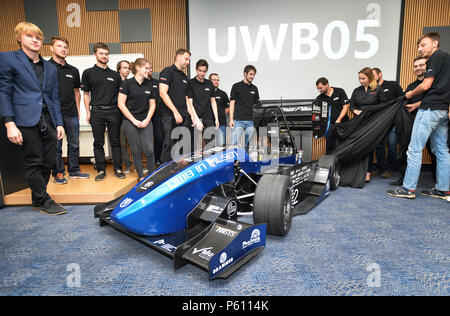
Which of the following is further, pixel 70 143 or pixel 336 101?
pixel 336 101

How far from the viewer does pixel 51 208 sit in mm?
2641

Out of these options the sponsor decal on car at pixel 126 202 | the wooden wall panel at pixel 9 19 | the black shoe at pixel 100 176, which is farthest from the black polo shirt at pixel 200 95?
the wooden wall panel at pixel 9 19

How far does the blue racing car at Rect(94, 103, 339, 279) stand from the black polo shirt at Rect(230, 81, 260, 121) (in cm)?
193

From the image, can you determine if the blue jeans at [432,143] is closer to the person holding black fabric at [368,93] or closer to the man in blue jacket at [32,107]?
the person holding black fabric at [368,93]

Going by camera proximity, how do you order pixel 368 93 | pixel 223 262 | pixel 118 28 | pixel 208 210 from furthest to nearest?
pixel 118 28 → pixel 368 93 → pixel 208 210 → pixel 223 262

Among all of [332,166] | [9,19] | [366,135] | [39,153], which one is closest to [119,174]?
[39,153]

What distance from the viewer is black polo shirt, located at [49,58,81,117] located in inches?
135

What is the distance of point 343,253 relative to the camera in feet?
6.04

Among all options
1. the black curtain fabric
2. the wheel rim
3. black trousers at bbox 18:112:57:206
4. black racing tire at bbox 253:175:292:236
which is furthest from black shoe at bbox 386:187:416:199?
black trousers at bbox 18:112:57:206

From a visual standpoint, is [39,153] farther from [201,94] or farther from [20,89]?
[201,94]

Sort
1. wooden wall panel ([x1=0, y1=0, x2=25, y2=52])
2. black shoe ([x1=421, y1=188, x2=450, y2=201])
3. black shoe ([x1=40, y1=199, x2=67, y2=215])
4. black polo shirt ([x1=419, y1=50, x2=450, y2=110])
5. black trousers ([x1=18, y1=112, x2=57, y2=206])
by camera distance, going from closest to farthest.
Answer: black trousers ([x1=18, y1=112, x2=57, y2=206])
black shoe ([x1=40, y1=199, x2=67, y2=215])
black polo shirt ([x1=419, y1=50, x2=450, y2=110])
black shoe ([x1=421, y1=188, x2=450, y2=201])
wooden wall panel ([x1=0, y1=0, x2=25, y2=52])

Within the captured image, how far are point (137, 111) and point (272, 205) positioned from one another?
223 centimetres

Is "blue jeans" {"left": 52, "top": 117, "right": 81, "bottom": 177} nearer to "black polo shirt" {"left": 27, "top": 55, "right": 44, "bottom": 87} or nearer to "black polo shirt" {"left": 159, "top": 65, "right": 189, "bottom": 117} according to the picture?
"black polo shirt" {"left": 27, "top": 55, "right": 44, "bottom": 87}
